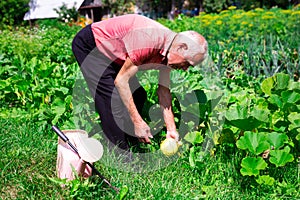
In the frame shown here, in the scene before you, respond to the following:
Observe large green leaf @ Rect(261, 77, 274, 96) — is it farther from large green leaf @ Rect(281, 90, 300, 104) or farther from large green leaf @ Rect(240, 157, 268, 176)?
large green leaf @ Rect(240, 157, 268, 176)

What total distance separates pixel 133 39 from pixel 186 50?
0.33 meters

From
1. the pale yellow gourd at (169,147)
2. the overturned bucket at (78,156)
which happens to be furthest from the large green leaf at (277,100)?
the overturned bucket at (78,156)

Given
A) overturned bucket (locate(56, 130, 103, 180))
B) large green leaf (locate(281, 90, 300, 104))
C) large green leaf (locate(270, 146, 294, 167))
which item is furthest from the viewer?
large green leaf (locate(281, 90, 300, 104))

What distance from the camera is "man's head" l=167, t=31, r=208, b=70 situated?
230 centimetres

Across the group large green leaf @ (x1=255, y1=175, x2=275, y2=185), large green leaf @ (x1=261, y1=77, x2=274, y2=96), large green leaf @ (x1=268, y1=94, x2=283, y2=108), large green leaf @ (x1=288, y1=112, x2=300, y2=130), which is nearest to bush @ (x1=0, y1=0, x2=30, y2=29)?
large green leaf @ (x1=261, y1=77, x2=274, y2=96)

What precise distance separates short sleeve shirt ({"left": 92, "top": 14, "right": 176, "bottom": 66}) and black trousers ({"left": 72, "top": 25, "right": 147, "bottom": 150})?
2.8 inches

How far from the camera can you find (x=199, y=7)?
3189cm

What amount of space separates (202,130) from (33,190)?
1.27m

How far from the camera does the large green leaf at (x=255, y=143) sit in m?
2.30

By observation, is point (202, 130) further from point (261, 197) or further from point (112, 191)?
point (112, 191)

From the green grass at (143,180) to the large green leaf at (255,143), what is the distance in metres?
0.26

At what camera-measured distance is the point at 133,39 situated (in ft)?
7.80

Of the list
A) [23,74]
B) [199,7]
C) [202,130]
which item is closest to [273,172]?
[202,130]

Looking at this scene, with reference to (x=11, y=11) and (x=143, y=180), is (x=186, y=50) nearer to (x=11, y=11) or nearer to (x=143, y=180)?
(x=143, y=180)
